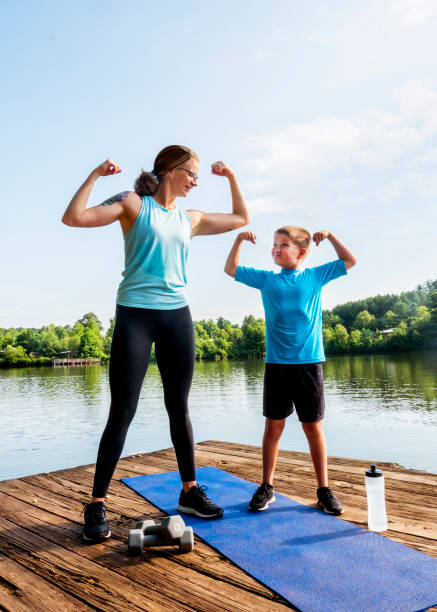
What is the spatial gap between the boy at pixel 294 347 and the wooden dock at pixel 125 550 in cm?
30

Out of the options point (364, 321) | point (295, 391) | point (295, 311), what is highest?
point (364, 321)

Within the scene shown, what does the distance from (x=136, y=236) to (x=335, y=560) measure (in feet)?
5.36

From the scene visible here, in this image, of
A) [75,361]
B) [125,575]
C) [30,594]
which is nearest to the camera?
[30,594]

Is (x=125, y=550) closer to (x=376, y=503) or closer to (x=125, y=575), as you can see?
(x=125, y=575)

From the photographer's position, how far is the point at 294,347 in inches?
105

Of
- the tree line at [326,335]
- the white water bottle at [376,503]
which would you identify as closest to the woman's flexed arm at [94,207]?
the white water bottle at [376,503]

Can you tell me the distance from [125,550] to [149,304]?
3.58 ft

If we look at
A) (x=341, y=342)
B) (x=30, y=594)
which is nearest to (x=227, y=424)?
(x=30, y=594)

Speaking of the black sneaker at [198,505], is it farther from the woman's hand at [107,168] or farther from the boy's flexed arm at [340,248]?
the woman's hand at [107,168]

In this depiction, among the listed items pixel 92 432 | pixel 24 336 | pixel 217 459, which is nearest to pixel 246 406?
pixel 92 432

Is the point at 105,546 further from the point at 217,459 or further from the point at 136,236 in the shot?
the point at 217,459

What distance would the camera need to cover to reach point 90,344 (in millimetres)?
73188

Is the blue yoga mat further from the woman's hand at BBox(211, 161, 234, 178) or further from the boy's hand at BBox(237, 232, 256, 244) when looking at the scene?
the woman's hand at BBox(211, 161, 234, 178)

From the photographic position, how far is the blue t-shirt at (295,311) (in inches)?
105
